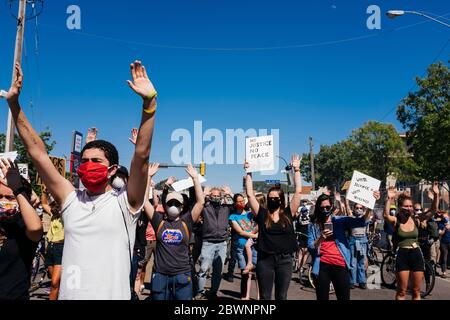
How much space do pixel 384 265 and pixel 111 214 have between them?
9346 millimetres

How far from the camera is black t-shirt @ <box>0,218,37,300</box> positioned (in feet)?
10.8

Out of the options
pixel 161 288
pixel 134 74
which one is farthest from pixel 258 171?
pixel 134 74

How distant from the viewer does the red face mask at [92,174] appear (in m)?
2.49

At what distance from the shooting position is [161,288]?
5.11m

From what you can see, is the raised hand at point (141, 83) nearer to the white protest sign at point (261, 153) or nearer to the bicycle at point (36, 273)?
the white protest sign at point (261, 153)

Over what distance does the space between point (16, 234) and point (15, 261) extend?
209mm

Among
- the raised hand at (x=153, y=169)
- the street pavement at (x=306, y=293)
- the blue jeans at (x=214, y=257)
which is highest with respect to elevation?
the raised hand at (x=153, y=169)

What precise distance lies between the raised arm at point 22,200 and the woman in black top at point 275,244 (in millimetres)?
3174

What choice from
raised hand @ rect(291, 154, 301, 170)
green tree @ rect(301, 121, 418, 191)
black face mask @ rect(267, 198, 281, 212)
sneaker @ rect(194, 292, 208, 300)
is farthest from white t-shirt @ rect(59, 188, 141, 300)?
green tree @ rect(301, 121, 418, 191)

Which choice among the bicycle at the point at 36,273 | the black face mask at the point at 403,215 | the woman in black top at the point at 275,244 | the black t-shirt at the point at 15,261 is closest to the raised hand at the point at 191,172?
the woman in black top at the point at 275,244

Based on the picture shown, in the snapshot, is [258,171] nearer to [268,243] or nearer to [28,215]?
[268,243]

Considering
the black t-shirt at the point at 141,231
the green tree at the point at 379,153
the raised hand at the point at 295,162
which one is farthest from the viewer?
the green tree at the point at 379,153

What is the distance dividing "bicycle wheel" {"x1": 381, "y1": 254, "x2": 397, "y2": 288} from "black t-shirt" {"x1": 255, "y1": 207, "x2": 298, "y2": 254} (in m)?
5.36
